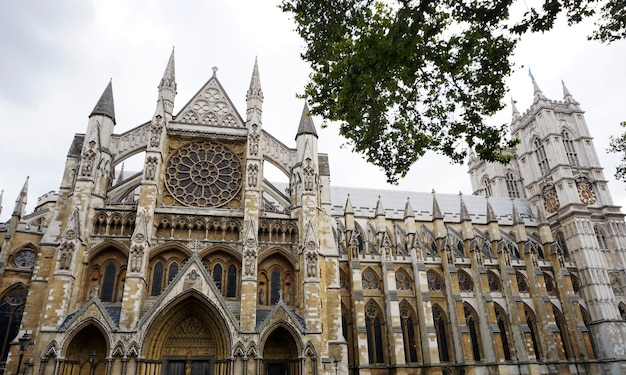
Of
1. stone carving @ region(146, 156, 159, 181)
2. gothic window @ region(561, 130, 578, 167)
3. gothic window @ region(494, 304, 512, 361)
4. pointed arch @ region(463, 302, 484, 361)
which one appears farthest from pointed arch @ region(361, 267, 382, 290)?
gothic window @ region(561, 130, 578, 167)

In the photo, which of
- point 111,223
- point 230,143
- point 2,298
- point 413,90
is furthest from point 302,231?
point 2,298

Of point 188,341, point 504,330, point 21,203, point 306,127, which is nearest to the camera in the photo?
point 188,341

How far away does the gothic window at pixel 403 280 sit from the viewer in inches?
1284

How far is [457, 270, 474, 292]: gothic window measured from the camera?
3421 centimetres

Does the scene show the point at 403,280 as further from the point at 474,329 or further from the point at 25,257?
the point at 25,257

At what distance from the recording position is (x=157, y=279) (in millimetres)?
20422

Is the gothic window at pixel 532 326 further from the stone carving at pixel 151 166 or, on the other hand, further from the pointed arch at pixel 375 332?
the stone carving at pixel 151 166

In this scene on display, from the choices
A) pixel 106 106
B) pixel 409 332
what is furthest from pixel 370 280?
pixel 106 106

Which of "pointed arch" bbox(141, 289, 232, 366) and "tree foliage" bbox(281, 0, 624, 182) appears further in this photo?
"pointed arch" bbox(141, 289, 232, 366)

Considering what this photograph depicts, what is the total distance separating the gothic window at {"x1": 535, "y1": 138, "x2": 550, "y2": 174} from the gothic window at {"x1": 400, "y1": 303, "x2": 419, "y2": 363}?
23774mm

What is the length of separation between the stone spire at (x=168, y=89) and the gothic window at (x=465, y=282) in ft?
86.9

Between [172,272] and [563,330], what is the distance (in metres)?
32.4

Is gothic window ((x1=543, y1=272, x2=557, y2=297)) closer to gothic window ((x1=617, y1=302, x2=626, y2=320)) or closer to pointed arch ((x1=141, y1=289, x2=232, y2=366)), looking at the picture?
gothic window ((x1=617, y1=302, x2=626, y2=320))

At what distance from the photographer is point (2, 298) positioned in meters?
22.7
